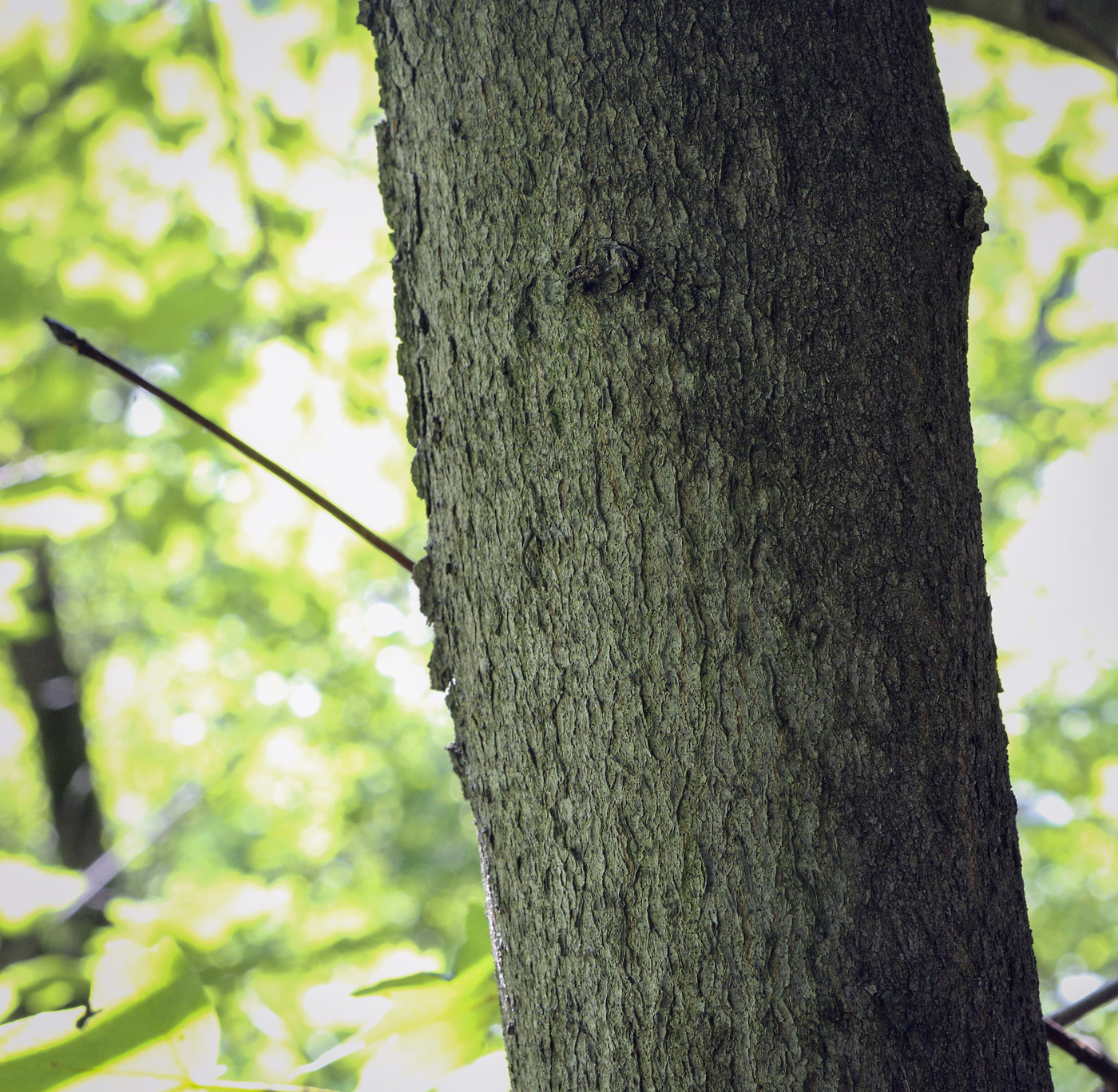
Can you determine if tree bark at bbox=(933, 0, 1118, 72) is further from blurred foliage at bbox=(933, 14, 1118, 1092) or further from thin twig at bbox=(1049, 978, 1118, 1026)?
thin twig at bbox=(1049, 978, 1118, 1026)

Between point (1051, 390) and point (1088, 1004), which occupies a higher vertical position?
point (1051, 390)

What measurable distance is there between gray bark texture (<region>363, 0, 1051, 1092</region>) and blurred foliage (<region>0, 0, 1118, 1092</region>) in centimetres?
39

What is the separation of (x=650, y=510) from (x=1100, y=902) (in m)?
10.5

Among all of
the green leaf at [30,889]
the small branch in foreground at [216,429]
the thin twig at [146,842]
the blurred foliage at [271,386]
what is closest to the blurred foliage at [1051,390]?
the blurred foliage at [271,386]

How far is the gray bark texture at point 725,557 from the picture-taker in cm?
49

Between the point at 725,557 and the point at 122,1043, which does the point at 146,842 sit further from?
the point at 725,557

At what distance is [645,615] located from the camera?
20.2 inches

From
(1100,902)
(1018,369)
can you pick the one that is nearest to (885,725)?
(1018,369)

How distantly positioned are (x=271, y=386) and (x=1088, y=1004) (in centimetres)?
249

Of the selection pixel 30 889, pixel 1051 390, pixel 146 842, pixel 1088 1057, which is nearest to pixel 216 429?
pixel 1088 1057

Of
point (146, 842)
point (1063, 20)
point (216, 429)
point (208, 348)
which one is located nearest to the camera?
A: point (216, 429)

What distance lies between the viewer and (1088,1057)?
2.22ft

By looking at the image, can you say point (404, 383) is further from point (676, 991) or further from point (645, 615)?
point (676, 991)

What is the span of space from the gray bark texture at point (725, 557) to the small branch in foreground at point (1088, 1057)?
0.16 meters
